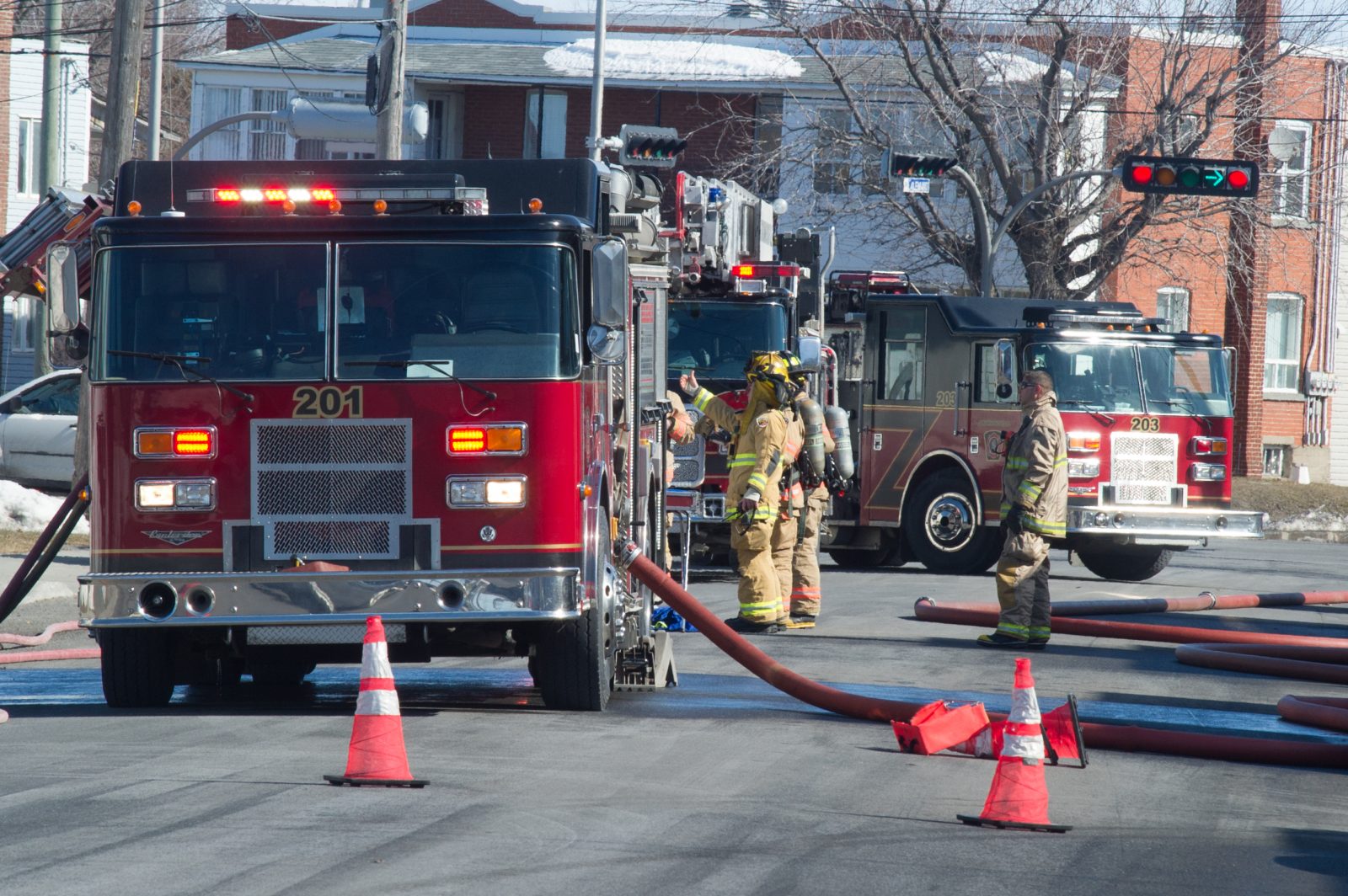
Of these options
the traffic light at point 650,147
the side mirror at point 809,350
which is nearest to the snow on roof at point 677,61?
the traffic light at point 650,147

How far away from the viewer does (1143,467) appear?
17656 mm

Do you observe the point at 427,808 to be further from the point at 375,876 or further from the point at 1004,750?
the point at 1004,750

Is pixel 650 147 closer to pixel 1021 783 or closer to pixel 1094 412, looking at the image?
pixel 1094 412

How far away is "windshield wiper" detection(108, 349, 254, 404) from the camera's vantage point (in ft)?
26.2

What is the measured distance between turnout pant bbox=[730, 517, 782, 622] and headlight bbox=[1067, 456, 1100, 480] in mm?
5864

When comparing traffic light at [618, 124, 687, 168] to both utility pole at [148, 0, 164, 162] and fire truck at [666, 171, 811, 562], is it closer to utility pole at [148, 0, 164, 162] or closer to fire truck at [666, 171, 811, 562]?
fire truck at [666, 171, 811, 562]

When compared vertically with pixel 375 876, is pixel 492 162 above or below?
above

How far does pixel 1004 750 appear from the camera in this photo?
638 cm

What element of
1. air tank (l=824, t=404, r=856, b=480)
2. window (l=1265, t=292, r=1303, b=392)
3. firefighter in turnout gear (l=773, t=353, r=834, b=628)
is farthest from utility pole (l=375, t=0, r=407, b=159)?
window (l=1265, t=292, r=1303, b=392)

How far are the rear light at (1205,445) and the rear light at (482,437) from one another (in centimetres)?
1143

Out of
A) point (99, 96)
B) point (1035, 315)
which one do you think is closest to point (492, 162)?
point (1035, 315)

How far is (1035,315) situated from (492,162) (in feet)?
32.4

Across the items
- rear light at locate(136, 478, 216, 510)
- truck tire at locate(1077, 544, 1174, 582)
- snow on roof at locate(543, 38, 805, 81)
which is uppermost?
snow on roof at locate(543, 38, 805, 81)

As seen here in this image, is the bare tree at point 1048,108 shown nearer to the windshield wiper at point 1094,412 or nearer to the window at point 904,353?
the window at point 904,353
